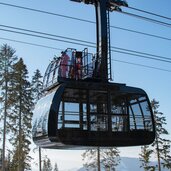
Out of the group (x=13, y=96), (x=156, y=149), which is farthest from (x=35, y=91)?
(x=156, y=149)

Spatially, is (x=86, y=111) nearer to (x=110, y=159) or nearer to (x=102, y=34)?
(x=102, y=34)

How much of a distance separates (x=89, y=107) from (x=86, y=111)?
19 centimetres

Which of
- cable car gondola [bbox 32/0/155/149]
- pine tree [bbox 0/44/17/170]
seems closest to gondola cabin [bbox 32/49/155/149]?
cable car gondola [bbox 32/0/155/149]

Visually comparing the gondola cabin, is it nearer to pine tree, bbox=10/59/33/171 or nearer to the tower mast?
the tower mast

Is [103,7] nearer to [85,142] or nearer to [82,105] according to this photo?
[82,105]

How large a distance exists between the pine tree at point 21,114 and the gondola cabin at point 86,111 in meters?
29.2

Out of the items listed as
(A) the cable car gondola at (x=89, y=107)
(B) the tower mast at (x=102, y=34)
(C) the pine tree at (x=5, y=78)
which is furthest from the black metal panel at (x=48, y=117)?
(C) the pine tree at (x=5, y=78)

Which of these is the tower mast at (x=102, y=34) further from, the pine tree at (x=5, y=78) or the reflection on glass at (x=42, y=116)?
the pine tree at (x=5, y=78)

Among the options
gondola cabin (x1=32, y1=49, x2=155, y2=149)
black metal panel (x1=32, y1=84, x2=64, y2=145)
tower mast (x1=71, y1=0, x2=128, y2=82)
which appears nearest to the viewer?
black metal panel (x1=32, y1=84, x2=64, y2=145)

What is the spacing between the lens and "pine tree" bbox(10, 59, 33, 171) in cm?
4479

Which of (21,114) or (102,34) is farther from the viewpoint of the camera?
(21,114)

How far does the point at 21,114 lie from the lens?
45750 mm

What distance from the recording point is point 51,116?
13523mm

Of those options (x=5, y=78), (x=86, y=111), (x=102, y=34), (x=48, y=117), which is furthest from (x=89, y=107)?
(x=5, y=78)
